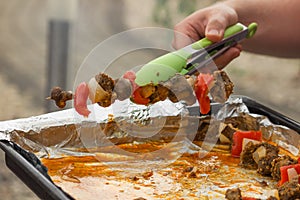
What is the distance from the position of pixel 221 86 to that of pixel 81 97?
16.9 inches

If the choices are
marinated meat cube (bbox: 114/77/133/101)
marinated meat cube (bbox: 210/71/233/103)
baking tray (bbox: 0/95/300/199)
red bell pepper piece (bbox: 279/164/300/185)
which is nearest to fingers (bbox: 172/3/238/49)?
marinated meat cube (bbox: 210/71/233/103)

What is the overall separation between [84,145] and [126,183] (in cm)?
30

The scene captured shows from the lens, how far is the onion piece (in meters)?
1.99

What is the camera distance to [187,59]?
2.08 meters

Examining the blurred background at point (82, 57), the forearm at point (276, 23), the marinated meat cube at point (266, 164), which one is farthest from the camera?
the blurred background at point (82, 57)

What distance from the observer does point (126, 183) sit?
2.03m

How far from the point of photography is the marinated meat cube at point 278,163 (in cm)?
204

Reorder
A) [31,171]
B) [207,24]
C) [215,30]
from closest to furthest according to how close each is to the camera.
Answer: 1. [31,171]
2. [215,30]
3. [207,24]

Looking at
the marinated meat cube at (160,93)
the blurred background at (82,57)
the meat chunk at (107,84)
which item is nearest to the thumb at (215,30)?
the marinated meat cube at (160,93)

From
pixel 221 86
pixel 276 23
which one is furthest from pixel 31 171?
pixel 276 23

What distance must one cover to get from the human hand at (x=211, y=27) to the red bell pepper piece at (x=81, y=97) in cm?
47

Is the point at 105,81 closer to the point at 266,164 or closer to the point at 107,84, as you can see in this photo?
the point at 107,84

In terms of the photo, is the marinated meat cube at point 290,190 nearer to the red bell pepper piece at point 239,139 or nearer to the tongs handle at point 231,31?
the red bell pepper piece at point 239,139

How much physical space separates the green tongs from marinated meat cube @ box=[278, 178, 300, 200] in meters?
0.45
